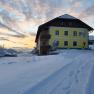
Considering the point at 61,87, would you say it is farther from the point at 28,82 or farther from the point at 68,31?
the point at 68,31

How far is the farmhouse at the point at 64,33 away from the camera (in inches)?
1976

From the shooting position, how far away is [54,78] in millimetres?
10633

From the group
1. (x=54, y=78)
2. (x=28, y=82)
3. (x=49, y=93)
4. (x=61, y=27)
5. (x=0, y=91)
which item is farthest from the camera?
(x=61, y=27)

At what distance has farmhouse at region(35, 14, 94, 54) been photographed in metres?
50.2

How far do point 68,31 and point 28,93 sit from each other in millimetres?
44416

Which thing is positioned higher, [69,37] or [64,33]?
[64,33]

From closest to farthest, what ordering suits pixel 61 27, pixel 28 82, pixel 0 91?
1. pixel 0 91
2. pixel 28 82
3. pixel 61 27

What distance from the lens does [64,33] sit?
51.2 m

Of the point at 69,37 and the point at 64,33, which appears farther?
the point at 69,37

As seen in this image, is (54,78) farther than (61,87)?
Yes

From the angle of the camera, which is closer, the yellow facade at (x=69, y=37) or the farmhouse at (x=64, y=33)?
the farmhouse at (x=64, y=33)

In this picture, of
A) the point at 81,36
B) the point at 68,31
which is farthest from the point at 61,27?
the point at 81,36

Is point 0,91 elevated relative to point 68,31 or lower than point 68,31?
lower

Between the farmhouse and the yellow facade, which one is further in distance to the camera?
the yellow facade
